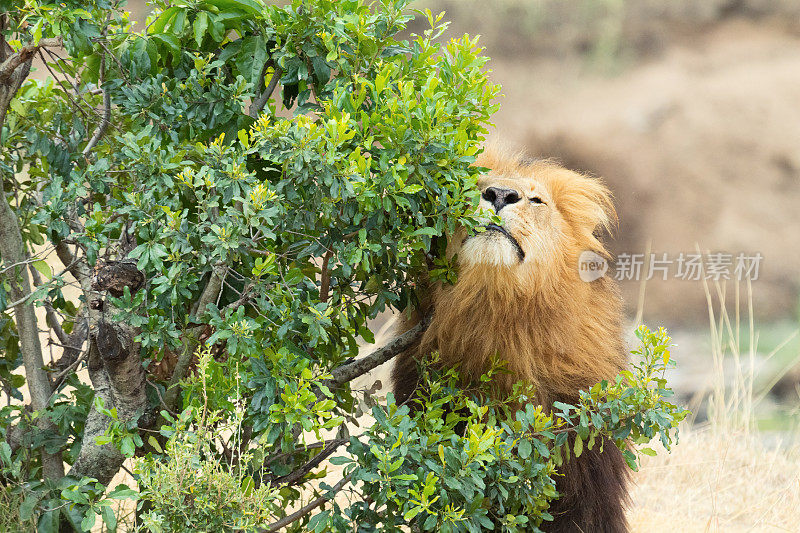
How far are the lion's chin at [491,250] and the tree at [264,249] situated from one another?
0.10 meters

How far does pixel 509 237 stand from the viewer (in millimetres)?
1973

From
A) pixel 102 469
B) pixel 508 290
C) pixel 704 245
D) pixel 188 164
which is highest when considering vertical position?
pixel 188 164

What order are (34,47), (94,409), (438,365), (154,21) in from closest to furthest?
(34,47) < (154,21) < (94,409) < (438,365)

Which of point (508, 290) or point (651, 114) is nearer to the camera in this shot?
point (508, 290)

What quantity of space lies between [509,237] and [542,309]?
0.86ft

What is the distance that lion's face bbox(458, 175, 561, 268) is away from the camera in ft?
6.42

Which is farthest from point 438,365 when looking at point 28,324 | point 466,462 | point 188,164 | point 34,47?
point 34,47

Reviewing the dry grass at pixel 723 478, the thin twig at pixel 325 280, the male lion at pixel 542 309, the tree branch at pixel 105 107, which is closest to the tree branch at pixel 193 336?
the thin twig at pixel 325 280

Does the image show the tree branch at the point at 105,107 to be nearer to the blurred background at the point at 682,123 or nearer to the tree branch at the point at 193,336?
the tree branch at the point at 193,336

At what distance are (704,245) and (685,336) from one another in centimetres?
80

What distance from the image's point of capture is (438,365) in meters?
2.25

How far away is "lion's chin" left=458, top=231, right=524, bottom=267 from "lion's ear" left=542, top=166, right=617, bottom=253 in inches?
12.7

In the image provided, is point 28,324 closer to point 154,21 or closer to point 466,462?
point 154,21

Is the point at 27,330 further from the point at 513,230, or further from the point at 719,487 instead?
the point at 719,487
